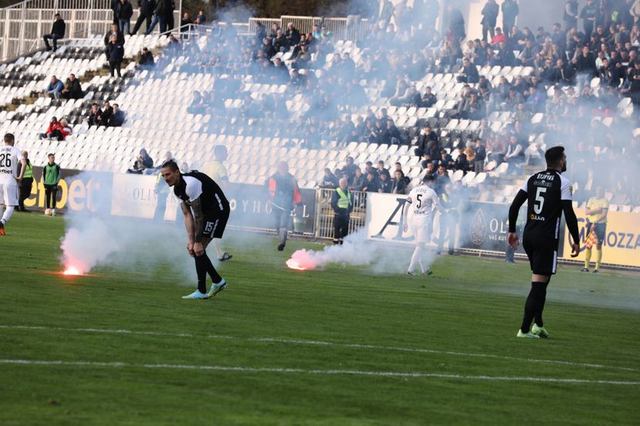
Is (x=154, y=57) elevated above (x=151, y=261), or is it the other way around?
(x=154, y=57)

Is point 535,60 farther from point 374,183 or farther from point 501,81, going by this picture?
point 374,183

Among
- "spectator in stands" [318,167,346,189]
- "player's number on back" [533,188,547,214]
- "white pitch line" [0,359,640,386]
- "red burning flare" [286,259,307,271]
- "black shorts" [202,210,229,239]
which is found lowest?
"red burning flare" [286,259,307,271]

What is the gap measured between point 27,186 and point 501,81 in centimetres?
1746

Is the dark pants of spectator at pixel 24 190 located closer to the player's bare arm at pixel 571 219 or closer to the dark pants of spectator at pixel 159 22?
the dark pants of spectator at pixel 159 22

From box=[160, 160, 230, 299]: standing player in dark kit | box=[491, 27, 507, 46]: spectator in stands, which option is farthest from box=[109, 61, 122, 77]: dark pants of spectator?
box=[160, 160, 230, 299]: standing player in dark kit

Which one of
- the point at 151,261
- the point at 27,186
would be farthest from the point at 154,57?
the point at 151,261

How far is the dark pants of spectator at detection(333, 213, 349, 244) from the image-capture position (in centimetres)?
3566

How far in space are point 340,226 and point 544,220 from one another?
21688mm

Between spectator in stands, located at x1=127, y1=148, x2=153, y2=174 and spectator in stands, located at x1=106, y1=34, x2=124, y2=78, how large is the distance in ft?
30.2

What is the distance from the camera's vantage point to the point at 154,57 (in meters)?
50.0

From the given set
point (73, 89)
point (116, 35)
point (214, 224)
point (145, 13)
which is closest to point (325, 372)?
point (214, 224)

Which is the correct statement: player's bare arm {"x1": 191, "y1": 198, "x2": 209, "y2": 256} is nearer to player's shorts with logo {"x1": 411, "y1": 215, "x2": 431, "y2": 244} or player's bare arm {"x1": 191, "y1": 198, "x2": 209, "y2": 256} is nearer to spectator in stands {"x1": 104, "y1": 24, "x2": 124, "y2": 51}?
player's shorts with logo {"x1": 411, "y1": 215, "x2": 431, "y2": 244}

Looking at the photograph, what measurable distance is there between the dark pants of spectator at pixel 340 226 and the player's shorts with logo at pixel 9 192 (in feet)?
32.6

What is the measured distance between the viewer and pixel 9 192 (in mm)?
28328
